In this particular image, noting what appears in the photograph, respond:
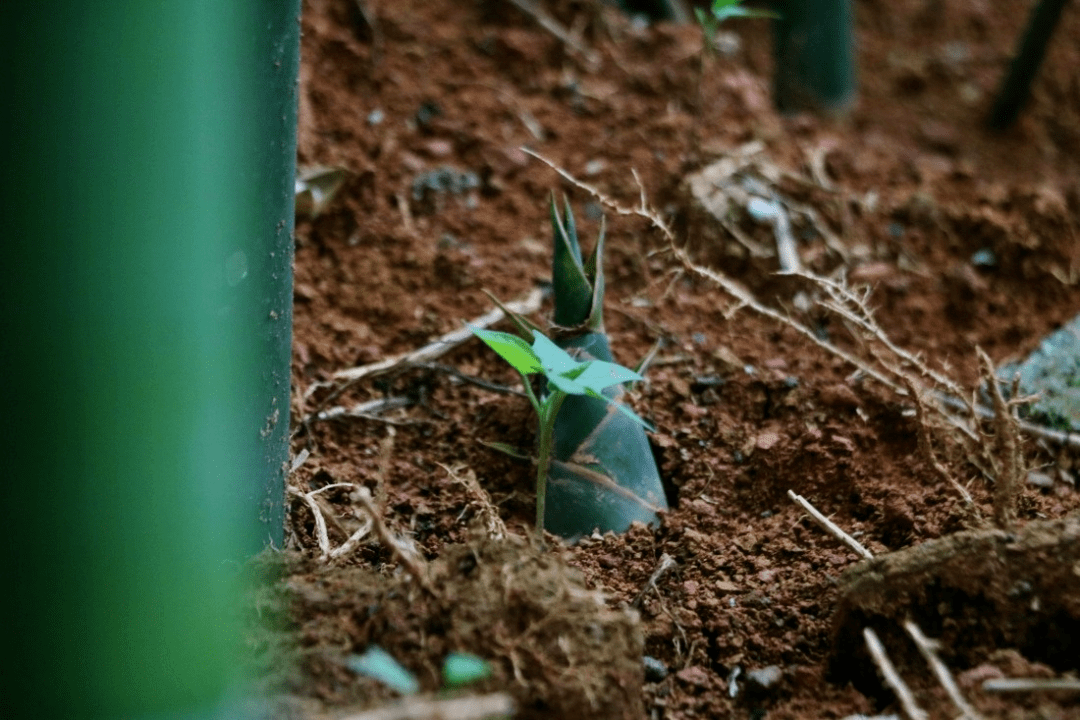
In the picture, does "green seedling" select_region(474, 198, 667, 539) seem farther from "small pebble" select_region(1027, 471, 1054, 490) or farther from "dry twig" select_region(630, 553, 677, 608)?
"small pebble" select_region(1027, 471, 1054, 490)

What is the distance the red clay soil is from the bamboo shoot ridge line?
3 cm

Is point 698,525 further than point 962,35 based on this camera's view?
No

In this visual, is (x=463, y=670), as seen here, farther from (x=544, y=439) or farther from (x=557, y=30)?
(x=557, y=30)

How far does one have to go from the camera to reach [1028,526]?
1242 millimetres

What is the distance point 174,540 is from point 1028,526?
0.86 meters

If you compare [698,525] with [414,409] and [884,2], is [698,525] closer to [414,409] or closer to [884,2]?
[414,409]

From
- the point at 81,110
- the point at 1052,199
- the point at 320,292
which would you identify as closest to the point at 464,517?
the point at 320,292

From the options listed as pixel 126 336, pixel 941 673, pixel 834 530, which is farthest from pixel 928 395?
pixel 126 336

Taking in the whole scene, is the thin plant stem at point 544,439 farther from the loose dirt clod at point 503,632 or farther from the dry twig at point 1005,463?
the dry twig at point 1005,463

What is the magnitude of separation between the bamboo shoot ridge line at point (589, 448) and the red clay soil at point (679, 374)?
0.11 feet

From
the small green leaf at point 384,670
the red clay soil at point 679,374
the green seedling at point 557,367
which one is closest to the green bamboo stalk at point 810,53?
the red clay soil at point 679,374

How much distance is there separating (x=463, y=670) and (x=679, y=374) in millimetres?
824

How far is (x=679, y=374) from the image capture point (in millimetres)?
1771

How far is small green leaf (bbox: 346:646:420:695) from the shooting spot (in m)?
1.02
